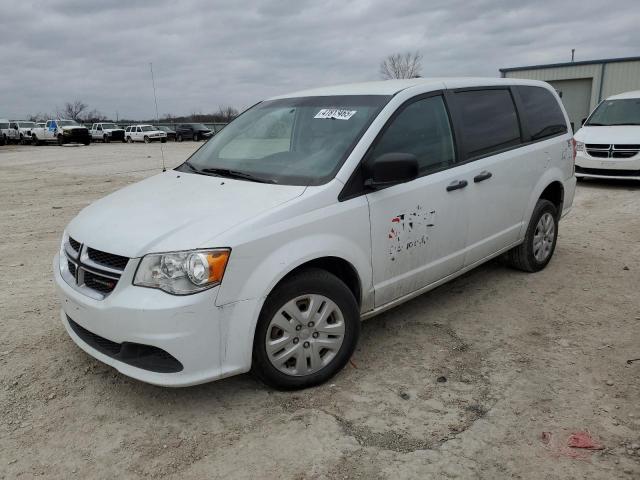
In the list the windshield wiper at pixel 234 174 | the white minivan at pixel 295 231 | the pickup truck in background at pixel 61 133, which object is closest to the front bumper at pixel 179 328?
the white minivan at pixel 295 231

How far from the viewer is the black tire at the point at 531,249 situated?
4910 mm

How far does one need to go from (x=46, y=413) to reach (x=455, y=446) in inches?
87.0

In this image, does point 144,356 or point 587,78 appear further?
point 587,78

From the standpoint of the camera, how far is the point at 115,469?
2.54 meters

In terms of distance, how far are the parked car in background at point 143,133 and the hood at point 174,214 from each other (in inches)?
1525

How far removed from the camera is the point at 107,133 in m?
43.2

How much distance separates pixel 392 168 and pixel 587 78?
2590 centimetres

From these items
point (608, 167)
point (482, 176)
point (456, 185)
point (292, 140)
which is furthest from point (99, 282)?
point (608, 167)

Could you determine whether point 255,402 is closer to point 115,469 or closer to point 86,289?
point 115,469

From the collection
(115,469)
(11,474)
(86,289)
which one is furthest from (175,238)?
(11,474)

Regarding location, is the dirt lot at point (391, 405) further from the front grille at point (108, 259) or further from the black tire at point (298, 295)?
the front grille at point (108, 259)

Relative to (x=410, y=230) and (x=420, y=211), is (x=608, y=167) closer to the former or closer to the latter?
(x=420, y=211)

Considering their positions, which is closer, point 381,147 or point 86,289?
point 86,289

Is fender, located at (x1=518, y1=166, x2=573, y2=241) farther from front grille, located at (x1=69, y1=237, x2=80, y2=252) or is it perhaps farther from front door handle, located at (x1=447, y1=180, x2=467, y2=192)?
front grille, located at (x1=69, y1=237, x2=80, y2=252)
